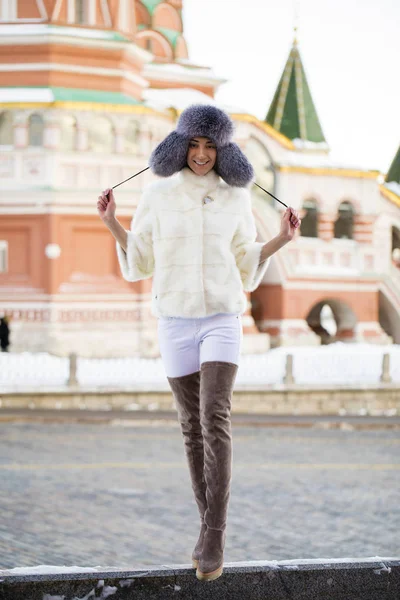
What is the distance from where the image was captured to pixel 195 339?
4023mm

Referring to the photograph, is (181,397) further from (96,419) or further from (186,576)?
(96,419)

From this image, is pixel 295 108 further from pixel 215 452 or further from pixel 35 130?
pixel 215 452

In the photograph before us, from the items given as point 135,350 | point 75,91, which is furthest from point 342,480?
point 75,91

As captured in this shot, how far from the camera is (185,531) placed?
7.72 metres

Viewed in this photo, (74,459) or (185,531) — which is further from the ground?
(185,531)

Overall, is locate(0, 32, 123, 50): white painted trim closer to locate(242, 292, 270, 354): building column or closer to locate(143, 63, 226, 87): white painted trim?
locate(143, 63, 226, 87): white painted trim

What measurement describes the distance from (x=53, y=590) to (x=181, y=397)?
2.92ft

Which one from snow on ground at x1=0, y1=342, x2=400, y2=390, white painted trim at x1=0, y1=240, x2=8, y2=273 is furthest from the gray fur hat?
white painted trim at x1=0, y1=240, x2=8, y2=273

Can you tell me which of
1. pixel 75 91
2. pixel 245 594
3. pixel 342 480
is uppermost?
pixel 75 91

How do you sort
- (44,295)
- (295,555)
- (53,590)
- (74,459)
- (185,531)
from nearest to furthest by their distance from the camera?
(53,590) → (295,555) → (185,531) → (74,459) → (44,295)

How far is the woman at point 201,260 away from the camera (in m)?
3.94

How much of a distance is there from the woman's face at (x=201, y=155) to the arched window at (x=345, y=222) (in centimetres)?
2694

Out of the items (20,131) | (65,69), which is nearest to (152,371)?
(20,131)

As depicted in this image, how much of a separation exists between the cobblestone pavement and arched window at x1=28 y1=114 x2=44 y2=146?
11100 millimetres
